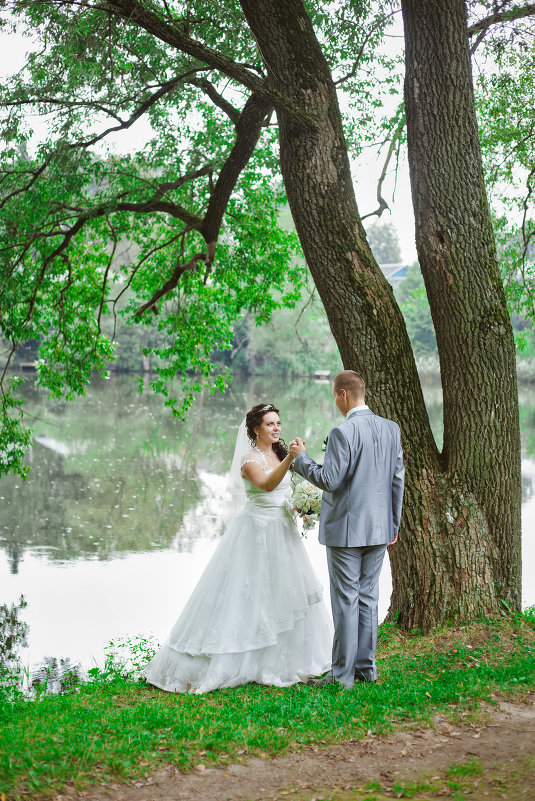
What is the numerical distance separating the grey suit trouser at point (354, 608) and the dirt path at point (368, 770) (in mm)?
724

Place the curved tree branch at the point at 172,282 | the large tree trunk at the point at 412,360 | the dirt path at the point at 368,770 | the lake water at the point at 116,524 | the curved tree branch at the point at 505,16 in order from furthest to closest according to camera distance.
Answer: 1. the curved tree branch at the point at 172,282
2. the lake water at the point at 116,524
3. the curved tree branch at the point at 505,16
4. the large tree trunk at the point at 412,360
5. the dirt path at the point at 368,770

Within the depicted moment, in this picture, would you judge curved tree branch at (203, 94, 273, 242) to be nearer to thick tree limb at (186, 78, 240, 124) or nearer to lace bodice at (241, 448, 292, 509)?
thick tree limb at (186, 78, 240, 124)

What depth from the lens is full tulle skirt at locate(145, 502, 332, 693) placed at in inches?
197

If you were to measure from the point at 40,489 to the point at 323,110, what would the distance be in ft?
40.4

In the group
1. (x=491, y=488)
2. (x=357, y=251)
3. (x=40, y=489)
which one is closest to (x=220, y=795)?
(x=491, y=488)

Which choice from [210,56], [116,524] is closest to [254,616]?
[210,56]

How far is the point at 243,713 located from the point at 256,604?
3.05 feet

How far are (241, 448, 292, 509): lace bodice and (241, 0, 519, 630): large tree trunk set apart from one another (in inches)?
37.1

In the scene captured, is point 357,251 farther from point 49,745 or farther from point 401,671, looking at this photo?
point 49,745

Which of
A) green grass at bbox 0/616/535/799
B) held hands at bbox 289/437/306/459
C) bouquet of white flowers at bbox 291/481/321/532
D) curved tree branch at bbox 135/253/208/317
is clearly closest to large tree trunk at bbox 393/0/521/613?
green grass at bbox 0/616/535/799

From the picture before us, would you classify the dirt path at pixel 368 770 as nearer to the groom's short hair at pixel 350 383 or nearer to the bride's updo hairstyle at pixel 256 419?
the groom's short hair at pixel 350 383

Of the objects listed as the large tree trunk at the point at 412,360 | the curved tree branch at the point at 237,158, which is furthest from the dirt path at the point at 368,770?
A: the curved tree branch at the point at 237,158

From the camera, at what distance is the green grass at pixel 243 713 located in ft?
11.3

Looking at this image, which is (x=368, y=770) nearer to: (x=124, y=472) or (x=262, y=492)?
(x=262, y=492)
